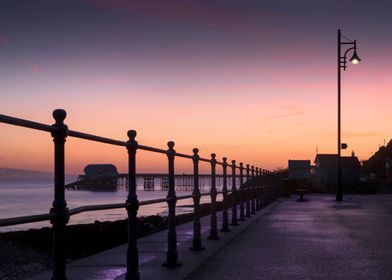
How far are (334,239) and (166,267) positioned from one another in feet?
15.2

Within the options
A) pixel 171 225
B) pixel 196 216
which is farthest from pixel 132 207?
pixel 196 216

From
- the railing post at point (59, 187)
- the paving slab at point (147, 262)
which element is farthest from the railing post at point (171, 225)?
the railing post at point (59, 187)

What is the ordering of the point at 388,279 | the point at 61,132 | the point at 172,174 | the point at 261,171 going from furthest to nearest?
the point at 261,171
the point at 172,174
the point at 388,279
the point at 61,132

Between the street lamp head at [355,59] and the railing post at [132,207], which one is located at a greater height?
the street lamp head at [355,59]

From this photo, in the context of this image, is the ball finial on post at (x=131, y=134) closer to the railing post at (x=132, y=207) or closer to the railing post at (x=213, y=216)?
the railing post at (x=132, y=207)

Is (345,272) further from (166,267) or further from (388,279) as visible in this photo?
(166,267)

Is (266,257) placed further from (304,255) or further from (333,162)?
(333,162)

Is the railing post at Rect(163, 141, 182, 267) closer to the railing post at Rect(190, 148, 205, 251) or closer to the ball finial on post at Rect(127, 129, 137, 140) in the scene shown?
the railing post at Rect(190, 148, 205, 251)

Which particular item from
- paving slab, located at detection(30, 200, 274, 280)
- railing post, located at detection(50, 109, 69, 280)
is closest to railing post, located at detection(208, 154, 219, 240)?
paving slab, located at detection(30, 200, 274, 280)

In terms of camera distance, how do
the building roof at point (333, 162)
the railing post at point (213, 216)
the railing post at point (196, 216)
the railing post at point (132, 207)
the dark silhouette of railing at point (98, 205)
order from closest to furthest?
the dark silhouette of railing at point (98, 205), the railing post at point (132, 207), the railing post at point (196, 216), the railing post at point (213, 216), the building roof at point (333, 162)

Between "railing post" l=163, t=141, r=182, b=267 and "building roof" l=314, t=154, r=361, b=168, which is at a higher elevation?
"building roof" l=314, t=154, r=361, b=168

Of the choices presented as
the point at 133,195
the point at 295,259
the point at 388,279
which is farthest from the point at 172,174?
the point at 388,279

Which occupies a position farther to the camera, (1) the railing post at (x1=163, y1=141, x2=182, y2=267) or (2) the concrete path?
(1) the railing post at (x1=163, y1=141, x2=182, y2=267)

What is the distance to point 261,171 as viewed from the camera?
23.2 metres
